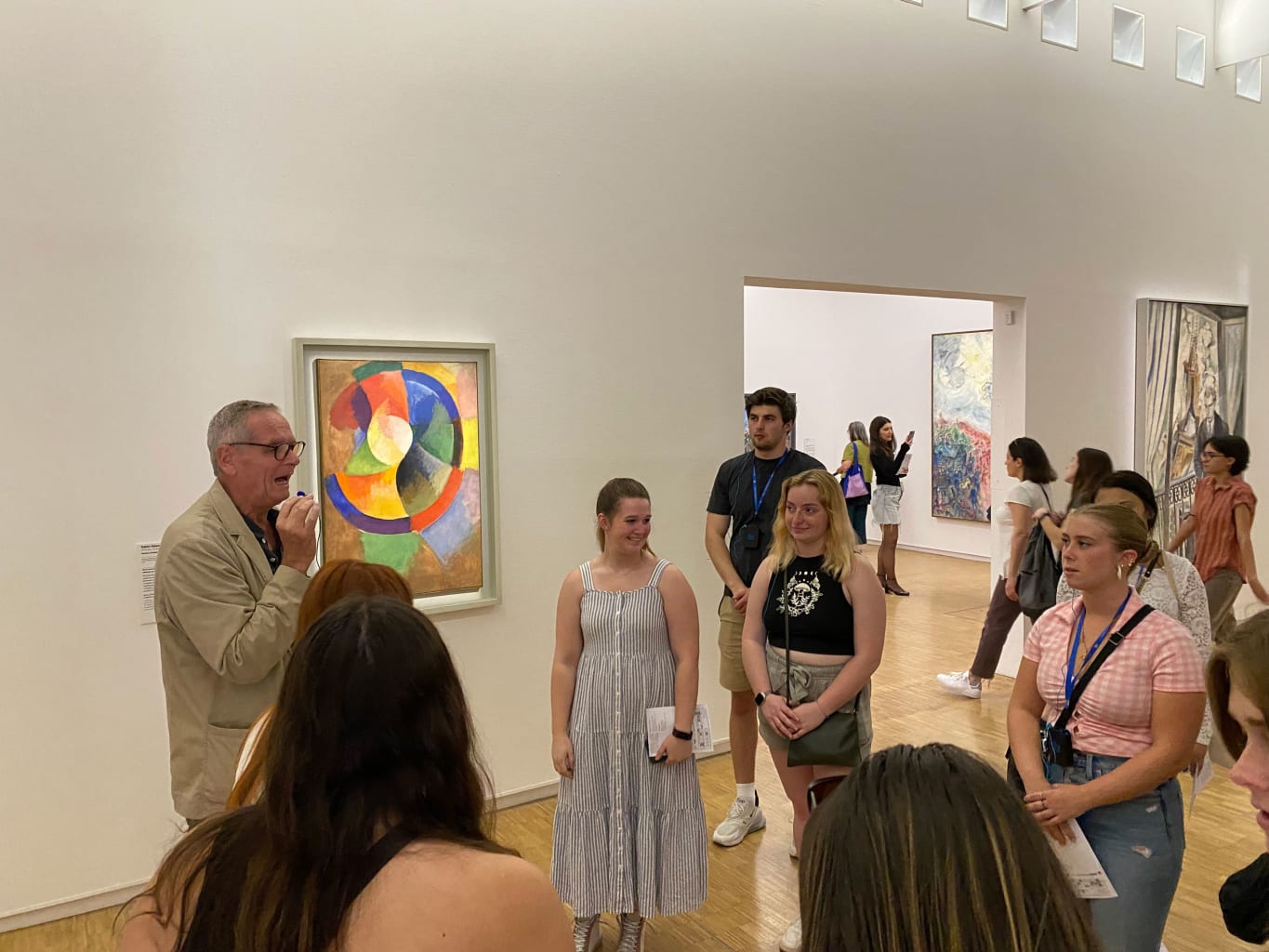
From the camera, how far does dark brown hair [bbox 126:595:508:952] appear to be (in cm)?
108

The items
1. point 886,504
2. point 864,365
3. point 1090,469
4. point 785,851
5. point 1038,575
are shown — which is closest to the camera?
point 785,851

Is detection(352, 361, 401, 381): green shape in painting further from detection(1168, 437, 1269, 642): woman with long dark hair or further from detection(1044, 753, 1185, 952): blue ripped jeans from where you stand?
detection(1168, 437, 1269, 642): woman with long dark hair

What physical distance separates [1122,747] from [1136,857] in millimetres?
282

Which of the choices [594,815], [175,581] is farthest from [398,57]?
[594,815]

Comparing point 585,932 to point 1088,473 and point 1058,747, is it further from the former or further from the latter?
point 1088,473

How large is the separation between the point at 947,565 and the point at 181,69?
10.3 m

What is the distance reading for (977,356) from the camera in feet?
37.9

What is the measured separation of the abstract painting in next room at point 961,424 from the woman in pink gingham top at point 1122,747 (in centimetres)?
942

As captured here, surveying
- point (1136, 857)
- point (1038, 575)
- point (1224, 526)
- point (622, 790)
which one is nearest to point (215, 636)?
point (622, 790)

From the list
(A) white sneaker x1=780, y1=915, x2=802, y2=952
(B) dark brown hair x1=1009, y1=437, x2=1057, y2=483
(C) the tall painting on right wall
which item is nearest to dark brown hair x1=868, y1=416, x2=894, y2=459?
(C) the tall painting on right wall

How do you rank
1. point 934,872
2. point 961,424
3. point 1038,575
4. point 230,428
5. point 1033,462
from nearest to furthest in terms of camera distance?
point 934,872, point 230,428, point 1038,575, point 1033,462, point 961,424

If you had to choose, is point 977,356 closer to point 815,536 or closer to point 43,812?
point 815,536

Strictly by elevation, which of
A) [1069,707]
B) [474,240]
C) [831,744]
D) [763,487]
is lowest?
[831,744]

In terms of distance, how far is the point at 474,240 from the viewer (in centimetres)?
439
